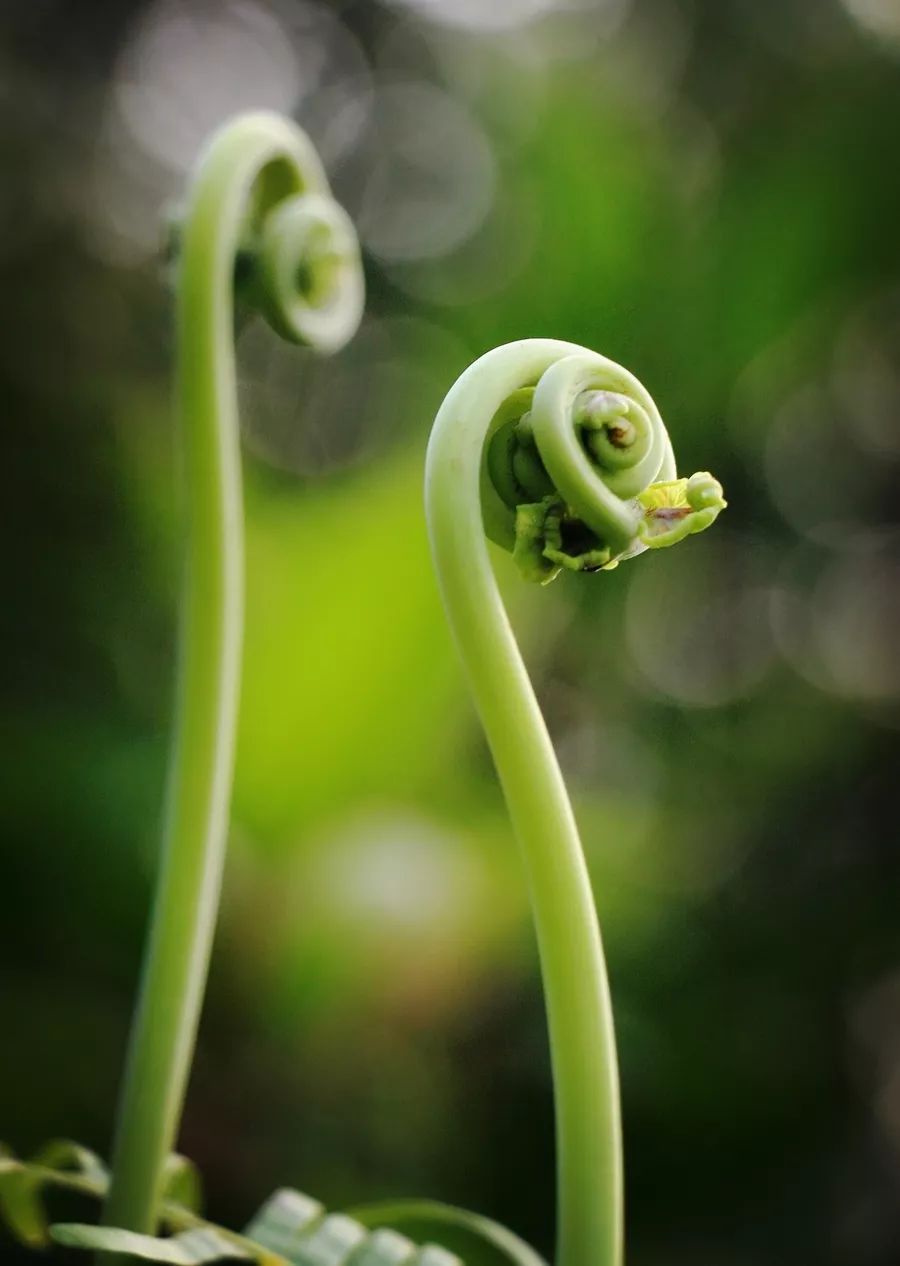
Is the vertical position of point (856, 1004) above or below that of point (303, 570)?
below

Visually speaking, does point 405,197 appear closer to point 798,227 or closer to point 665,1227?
point 798,227


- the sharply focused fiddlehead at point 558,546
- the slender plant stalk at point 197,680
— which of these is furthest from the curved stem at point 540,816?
the slender plant stalk at point 197,680

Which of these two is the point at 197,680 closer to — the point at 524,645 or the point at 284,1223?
the point at 284,1223

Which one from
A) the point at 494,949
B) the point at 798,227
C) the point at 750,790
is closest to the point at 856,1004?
the point at 750,790

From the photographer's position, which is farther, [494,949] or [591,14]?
[591,14]

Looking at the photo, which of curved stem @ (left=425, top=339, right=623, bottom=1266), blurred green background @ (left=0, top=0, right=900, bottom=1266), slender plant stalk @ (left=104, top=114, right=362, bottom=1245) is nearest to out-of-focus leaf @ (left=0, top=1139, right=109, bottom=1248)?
slender plant stalk @ (left=104, top=114, right=362, bottom=1245)

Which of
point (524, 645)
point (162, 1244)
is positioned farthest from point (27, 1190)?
point (524, 645)
